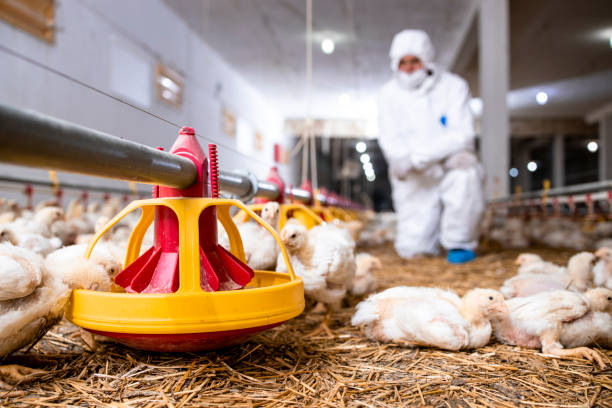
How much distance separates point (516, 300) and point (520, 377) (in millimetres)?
471

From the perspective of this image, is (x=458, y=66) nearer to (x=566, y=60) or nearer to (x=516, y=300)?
(x=566, y=60)

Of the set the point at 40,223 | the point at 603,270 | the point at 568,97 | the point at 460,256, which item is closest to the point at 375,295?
the point at 603,270

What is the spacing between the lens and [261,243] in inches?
73.3

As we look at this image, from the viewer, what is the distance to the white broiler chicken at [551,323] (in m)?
1.45

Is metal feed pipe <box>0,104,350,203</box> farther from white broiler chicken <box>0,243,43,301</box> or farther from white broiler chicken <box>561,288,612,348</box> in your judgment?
white broiler chicken <box>561,288,612,348</box>

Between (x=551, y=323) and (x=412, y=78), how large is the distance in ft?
10.8

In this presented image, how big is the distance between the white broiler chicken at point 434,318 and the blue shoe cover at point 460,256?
239 centimetres

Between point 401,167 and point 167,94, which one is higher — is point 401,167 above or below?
below

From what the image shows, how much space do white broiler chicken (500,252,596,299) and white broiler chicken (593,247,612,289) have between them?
1.7 inches

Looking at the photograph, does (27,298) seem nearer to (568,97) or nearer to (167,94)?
(167,94)

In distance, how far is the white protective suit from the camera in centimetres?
390

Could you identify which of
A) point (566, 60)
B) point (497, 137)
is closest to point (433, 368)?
point (497, 137)

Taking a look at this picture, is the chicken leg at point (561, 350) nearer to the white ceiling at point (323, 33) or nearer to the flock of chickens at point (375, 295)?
the flock of chickens at point (375, 295)

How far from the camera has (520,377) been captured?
121 cm
